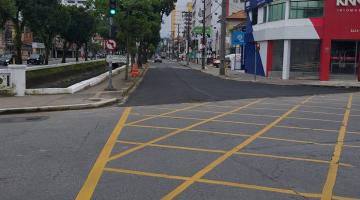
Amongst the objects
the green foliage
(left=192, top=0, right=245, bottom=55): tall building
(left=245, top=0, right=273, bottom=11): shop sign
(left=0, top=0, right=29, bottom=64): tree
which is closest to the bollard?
the green foliage

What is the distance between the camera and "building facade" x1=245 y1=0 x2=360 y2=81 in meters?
40.4

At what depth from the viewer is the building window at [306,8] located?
4125cm

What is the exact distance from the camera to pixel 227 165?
8938 mm

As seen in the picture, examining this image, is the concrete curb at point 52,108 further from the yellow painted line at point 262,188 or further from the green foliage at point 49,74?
the yellow painted line at point 262,188

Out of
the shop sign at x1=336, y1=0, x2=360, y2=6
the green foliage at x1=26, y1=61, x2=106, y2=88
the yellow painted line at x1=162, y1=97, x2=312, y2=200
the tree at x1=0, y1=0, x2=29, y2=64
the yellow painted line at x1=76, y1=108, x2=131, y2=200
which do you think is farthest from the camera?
the tree at x1=0, y1=0, x2=29, y2=64

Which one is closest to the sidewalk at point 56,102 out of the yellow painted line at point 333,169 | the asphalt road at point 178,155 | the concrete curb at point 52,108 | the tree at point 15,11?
the concrete curb at point 52,108

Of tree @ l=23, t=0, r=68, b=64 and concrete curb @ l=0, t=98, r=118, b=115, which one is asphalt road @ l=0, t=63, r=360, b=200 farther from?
tree @ l=23, t=0, r=68, b=64

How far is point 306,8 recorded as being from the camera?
41719 millimetres

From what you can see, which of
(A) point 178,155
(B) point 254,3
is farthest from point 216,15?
(A) point 178,155

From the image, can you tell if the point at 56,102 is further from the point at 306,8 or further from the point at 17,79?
the point at 306,8

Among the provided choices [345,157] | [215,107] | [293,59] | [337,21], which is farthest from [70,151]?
[293,59]

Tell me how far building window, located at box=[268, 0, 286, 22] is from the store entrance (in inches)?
182

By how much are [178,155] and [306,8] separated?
34.2 m

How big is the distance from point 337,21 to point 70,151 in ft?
111
